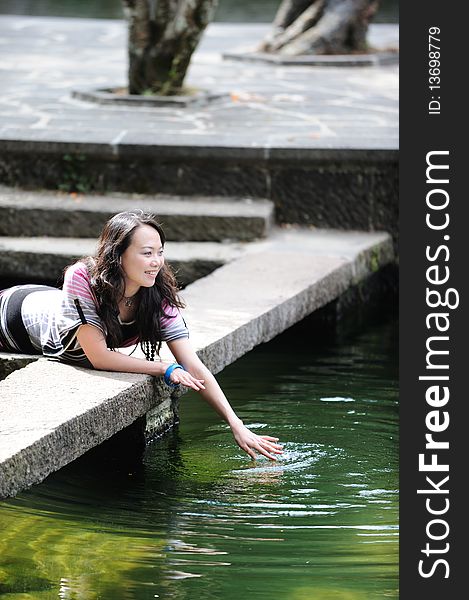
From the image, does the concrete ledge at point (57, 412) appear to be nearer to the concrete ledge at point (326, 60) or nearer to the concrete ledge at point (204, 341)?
the concrete ledge at point (204, 341)

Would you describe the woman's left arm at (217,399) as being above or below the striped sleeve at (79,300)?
below

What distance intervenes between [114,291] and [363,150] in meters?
3.16

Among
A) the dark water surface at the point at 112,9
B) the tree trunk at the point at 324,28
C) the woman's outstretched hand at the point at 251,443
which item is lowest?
the woman's outstretched hand at the point at 251,443

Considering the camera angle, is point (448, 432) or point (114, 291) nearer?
point (448, 432)

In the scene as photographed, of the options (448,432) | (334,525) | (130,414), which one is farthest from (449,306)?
(130,414)

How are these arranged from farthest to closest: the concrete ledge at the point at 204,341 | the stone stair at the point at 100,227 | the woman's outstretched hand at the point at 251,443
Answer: the stone stair at the point at 100,227 → the woman's outstretched hand at the point at 251,443 → the concrete ledge at the point at 204,341

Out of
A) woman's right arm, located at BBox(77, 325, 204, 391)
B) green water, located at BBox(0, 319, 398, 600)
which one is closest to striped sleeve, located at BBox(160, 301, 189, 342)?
woman's right arm, located at BBox(77, 325, 204, 391)

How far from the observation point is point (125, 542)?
4188mm

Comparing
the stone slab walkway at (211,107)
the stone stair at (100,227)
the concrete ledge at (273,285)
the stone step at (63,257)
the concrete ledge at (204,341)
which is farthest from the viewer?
the stone slab walkway at (211,107)

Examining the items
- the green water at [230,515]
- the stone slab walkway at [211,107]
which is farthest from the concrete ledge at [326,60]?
the green water at [230,515]

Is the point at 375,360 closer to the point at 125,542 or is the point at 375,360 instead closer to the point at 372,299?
the point at 372,299

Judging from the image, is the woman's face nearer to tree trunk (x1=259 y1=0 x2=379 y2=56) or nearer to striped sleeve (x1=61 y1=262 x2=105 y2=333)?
striped sleeve (x1=61 y1=262 x2=105 y2=333)

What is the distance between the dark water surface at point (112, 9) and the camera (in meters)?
18.1

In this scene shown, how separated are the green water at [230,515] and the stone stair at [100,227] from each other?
3.84 feet
